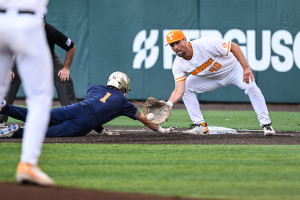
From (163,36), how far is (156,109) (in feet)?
21.7

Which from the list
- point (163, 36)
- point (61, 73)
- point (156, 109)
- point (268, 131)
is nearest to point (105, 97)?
point (61, 73)

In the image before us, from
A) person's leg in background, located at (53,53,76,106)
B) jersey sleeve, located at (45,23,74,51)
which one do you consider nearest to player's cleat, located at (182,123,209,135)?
person's leg in background, located at (53,53,76,106)

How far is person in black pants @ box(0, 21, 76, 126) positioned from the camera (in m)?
9.39

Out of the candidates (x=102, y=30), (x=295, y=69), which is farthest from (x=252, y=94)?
(x=102, y=30)

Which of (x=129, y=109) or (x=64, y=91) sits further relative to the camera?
(x=64, y=91)

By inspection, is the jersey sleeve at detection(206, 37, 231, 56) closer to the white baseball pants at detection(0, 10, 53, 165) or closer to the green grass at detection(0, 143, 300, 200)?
the green grass at detection(0, 143, 300, 200)

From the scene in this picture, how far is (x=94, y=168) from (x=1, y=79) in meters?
1.55

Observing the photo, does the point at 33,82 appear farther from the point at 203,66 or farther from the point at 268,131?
the point at 268,131

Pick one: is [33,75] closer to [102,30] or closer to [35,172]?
[35,172]

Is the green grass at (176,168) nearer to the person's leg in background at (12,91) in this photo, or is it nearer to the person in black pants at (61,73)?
the person in black pants at (61,73)

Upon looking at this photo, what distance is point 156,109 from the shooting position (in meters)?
9.93

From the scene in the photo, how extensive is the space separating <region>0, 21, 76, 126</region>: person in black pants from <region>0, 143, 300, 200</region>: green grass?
6.14 ft

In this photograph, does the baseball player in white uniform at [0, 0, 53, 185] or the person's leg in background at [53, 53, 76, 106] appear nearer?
the baseball player in white uniform at [0, 0, 53, 185]

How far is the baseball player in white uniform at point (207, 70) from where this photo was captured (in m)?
9.45
